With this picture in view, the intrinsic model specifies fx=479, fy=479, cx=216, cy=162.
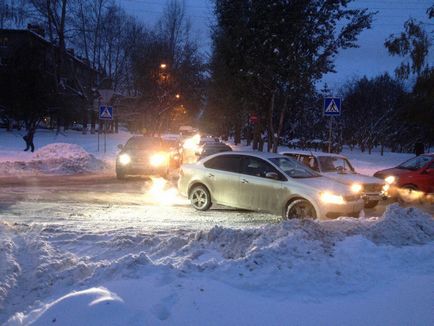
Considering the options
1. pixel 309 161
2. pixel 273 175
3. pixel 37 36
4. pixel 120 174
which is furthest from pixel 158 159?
Result: pixel 37 36

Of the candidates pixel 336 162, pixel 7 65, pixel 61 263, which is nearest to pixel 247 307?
pixel 61 263

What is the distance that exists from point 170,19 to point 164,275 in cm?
5330

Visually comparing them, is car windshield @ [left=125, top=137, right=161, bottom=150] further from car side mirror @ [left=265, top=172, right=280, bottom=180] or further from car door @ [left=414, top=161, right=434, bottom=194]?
car door @ [left=414, top=161, right=434, bottom=194]

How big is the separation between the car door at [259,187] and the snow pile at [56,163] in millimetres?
10922

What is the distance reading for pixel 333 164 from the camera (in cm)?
1302

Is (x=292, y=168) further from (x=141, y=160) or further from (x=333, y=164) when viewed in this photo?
(x=141, y=160)

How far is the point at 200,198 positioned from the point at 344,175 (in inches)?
148

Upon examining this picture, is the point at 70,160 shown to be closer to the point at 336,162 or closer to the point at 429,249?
the point at 336,162

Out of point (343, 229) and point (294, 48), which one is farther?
point (294, 48)

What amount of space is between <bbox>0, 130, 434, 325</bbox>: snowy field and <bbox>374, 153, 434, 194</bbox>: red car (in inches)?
262

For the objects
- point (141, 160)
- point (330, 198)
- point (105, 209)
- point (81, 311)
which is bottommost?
point (105, 209)

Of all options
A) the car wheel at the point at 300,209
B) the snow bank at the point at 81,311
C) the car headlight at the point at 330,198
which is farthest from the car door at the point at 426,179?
the snow bank at the point at 81,311

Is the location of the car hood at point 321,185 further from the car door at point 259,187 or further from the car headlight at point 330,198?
the car door at point 259,187

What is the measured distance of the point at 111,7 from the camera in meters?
43.0
